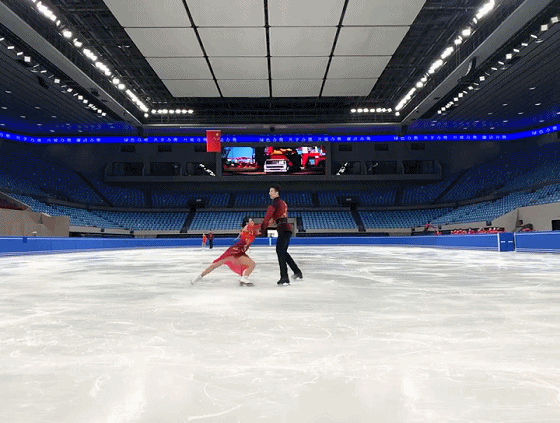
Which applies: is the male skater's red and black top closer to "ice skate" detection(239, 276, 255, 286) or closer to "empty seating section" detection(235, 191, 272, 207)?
"ice skate" detection(239, 276, 255, 286)

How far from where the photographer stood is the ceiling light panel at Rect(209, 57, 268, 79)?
1727 centimetres

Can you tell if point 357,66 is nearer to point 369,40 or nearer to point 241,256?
point 369,40

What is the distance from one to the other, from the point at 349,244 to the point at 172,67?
719 inches

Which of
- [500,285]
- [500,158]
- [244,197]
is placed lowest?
[500,285]

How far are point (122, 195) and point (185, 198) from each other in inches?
218

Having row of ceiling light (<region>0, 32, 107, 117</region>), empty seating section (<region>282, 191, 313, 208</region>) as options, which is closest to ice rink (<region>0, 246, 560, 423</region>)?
row of ceiling light (<region>0, 32, 107, 117</region>)

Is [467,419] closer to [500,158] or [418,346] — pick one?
[418,346]

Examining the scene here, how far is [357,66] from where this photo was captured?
1823cm

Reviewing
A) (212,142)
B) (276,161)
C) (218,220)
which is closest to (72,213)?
(218,220)

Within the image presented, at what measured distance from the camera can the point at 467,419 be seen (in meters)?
1.52

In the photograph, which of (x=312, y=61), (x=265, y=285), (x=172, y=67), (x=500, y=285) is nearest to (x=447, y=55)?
(x=312, y=61)

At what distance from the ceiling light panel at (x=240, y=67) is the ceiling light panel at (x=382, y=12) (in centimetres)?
465

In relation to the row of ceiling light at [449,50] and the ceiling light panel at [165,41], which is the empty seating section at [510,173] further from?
the ceiling light panel at [165,41]

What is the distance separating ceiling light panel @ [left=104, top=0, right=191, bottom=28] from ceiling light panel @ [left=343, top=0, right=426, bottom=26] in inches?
206
